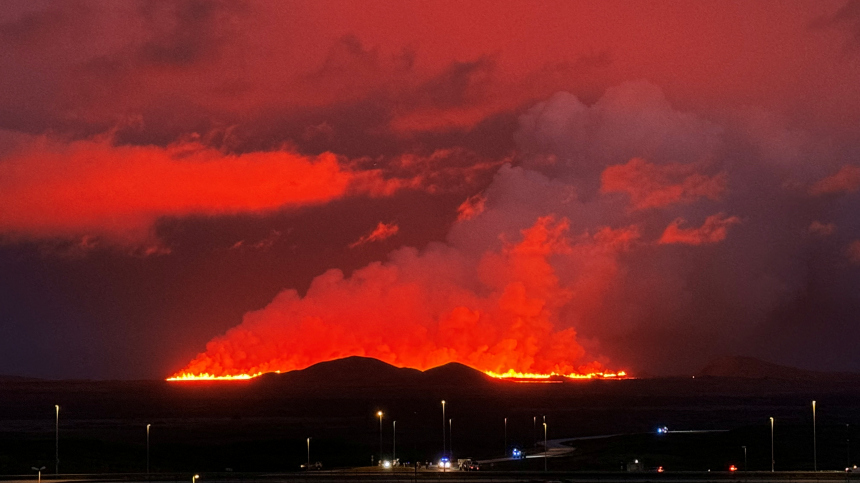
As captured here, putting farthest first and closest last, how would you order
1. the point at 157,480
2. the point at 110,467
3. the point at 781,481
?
the point at 110,467
the point at 157,480
the point at 781,481

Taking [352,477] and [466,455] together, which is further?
[466,455]

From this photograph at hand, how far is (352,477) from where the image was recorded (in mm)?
122000

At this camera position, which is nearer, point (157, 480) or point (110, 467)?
point (157, 480)

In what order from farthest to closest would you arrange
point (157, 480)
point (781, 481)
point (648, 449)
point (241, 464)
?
1. point (648, 449)
2. point (241, 464)
3. point (157, 480)
4. point (781, 481)

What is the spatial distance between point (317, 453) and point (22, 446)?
45.3 meters

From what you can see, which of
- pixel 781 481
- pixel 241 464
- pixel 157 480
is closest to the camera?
pixel 781 481

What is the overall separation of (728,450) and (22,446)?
10662cm

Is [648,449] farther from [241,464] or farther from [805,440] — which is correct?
[241,464]

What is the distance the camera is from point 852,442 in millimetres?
197375

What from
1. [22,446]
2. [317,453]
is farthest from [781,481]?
[22,446]

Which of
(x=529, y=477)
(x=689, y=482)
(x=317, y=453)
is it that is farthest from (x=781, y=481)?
(x=317, y=453)

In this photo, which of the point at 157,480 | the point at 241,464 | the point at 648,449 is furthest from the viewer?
the point at 648,449

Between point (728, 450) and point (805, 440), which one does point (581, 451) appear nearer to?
point (728, 450)

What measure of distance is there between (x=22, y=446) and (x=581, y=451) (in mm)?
85926
